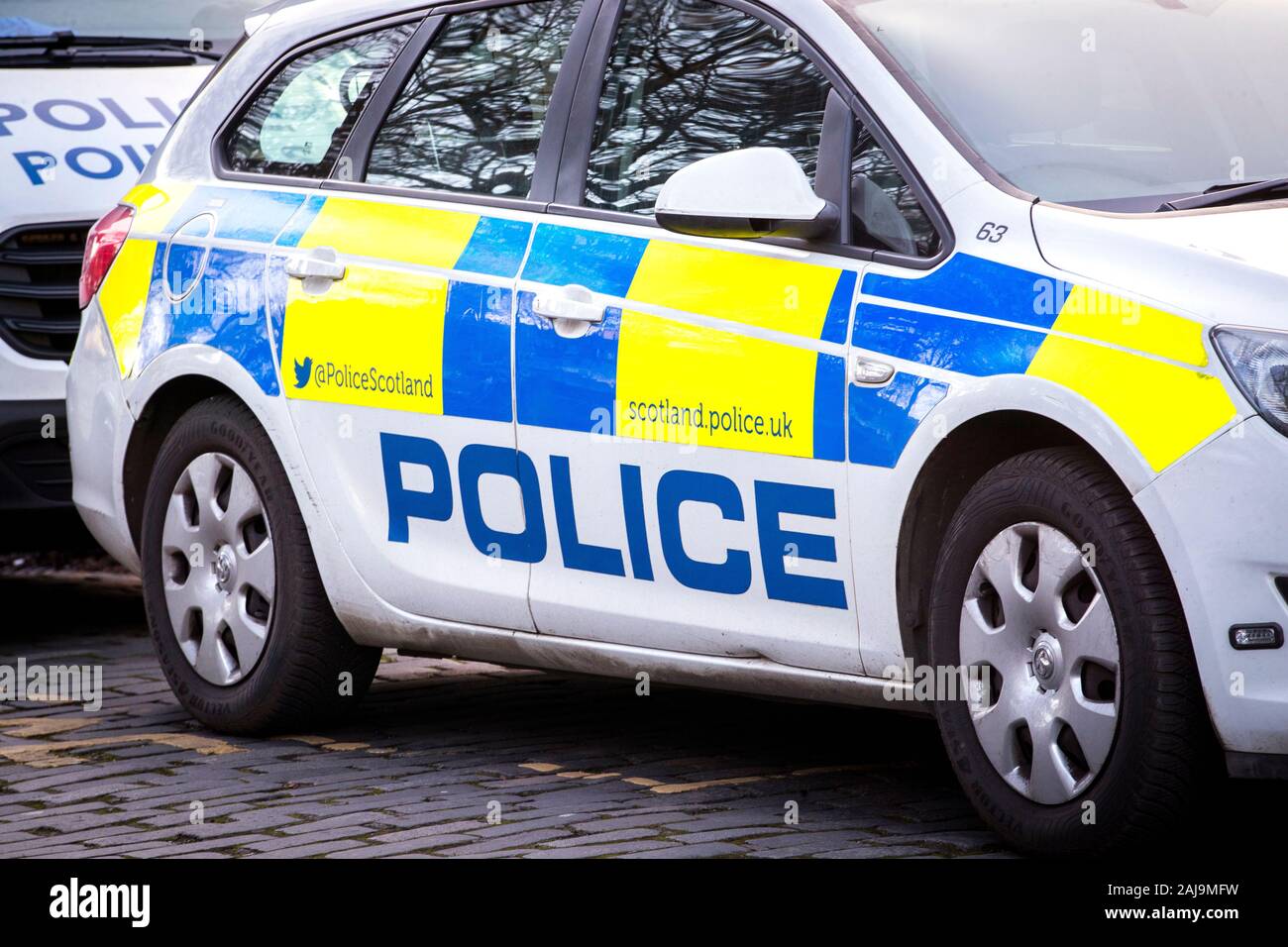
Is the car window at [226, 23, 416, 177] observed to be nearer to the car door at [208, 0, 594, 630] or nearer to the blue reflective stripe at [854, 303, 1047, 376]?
the car door at [208, 0, 594, 630]

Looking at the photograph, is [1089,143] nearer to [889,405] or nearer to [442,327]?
[889,405]

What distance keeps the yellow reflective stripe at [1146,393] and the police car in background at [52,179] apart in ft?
14.4

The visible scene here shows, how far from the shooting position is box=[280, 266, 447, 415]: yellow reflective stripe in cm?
550

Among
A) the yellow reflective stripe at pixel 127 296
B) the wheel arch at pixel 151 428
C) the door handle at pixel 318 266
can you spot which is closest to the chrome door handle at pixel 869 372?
the door handle at pixel 318 266

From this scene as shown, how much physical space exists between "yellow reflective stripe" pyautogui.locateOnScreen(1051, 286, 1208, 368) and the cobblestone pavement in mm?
1080

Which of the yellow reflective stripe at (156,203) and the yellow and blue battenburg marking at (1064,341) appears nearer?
the yellow and blue battenburg marking at (1064,341)

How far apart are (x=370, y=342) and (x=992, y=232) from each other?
1.74 m

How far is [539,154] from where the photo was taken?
5.48 meters

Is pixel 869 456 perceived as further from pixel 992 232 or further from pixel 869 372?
pixel 992 232

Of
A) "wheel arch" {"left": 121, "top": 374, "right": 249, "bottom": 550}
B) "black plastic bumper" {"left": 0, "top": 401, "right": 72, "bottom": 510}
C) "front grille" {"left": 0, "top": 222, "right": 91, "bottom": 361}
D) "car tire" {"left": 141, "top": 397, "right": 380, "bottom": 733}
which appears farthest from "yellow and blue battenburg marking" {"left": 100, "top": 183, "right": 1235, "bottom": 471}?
"front grille" {"left": 0, "top": 222, "right": 91, "bottom": 361}

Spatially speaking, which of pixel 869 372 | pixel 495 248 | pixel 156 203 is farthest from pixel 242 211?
pixel 869 372

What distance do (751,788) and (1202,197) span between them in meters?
1.74

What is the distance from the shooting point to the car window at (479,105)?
557cm

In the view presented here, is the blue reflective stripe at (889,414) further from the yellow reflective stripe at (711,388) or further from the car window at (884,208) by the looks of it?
the car window at (884,208)
